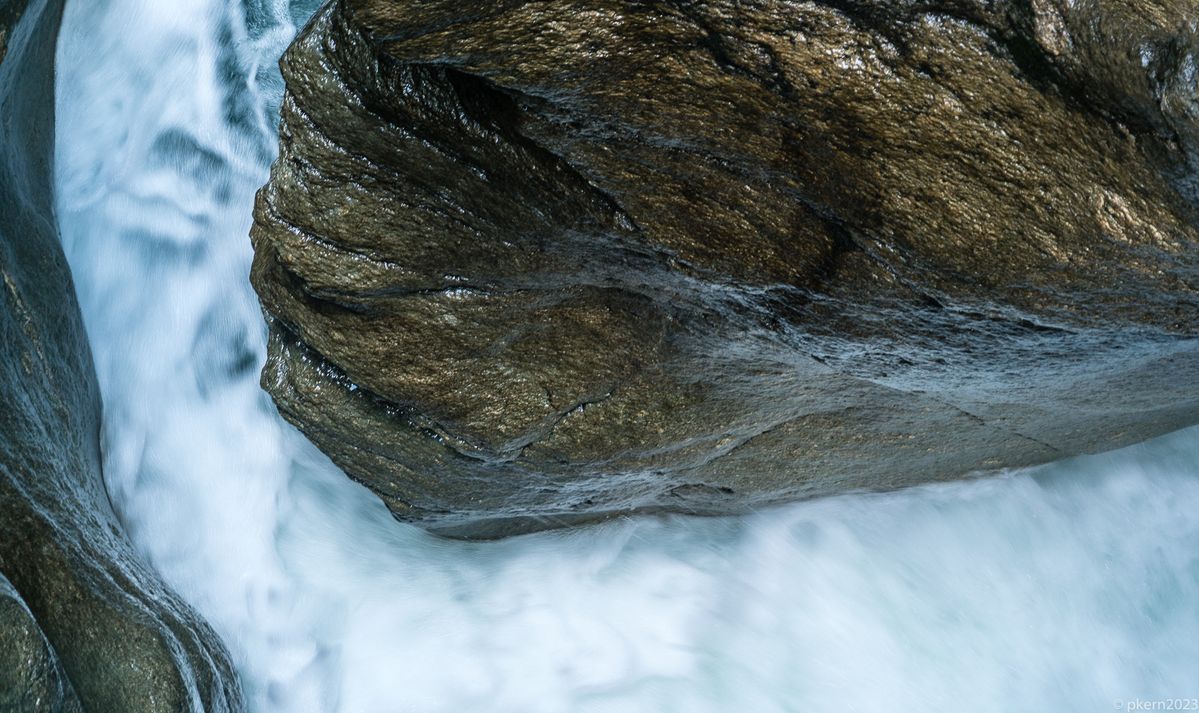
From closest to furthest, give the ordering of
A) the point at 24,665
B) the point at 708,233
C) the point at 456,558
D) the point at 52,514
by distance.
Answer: the point at 24,665 → the point at 708,233 → the point at 52,514 → the point at 456,558

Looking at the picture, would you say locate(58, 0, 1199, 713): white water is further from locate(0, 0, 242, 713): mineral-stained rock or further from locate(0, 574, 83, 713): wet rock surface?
locate(0, 574, 83, 713): wet rock surface

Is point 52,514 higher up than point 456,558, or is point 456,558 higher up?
point 52,514

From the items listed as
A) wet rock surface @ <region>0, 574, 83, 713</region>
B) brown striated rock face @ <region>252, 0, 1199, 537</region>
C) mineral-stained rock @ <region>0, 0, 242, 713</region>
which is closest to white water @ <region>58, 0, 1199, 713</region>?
mineral-stained rock @ <region>0, 0, 242, 713</region>

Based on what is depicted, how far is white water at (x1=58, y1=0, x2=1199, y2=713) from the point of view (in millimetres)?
→ 4699

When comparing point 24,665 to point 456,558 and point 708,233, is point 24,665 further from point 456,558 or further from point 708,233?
point 456,558

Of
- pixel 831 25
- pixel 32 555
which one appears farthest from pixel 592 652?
pixel 831 25

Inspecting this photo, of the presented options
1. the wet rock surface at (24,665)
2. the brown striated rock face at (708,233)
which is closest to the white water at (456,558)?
the brown striated rock face at (708,233)

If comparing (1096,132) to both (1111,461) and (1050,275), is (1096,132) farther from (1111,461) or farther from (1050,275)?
(1111,461)

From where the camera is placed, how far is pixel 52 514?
3359 mm

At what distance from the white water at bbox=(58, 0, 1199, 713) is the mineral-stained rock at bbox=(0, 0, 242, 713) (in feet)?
1.18

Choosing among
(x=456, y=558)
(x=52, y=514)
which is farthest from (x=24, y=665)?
(x=456, y=558)

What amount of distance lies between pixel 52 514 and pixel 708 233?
231cm

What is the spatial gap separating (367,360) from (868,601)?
294 centimetres

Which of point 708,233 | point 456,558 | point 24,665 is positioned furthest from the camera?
point 456,558
